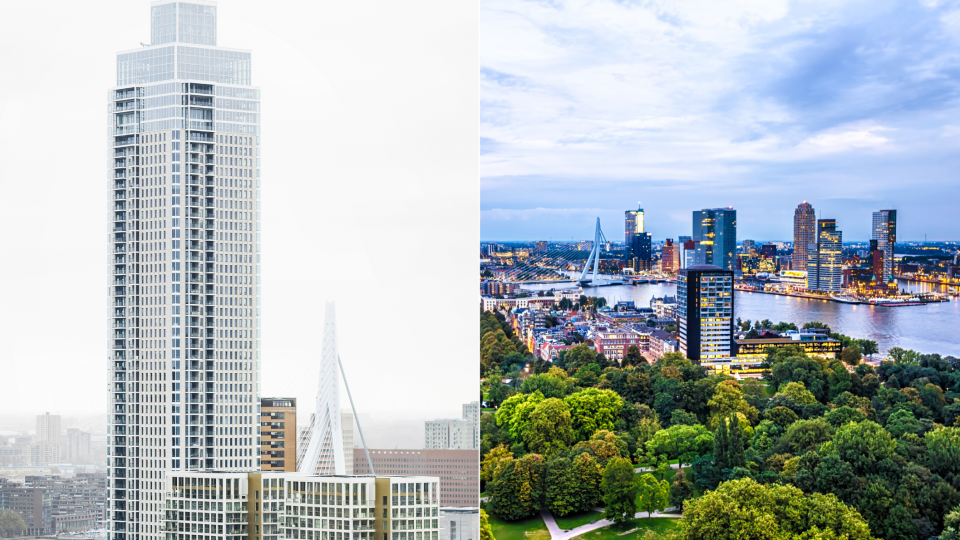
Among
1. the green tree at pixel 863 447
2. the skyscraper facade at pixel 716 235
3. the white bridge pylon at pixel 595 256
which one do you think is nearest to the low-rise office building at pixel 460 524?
the green tree at pixel 863 447

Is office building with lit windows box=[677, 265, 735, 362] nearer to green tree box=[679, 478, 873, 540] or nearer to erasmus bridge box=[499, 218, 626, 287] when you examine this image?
erasmus bridge box=[499, 218, 626, 287]

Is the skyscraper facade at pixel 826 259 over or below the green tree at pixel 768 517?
over

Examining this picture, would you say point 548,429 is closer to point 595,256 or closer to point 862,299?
point 595,256

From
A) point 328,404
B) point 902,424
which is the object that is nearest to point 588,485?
point 328,404

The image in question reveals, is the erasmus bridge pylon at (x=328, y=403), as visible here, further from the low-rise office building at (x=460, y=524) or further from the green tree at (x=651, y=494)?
the green tree at (x=651, y=494)

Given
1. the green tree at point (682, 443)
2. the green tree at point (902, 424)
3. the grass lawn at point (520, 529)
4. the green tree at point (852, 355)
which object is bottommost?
the grass lawn at point (520, 529)

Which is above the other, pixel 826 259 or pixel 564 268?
pixel 826 259

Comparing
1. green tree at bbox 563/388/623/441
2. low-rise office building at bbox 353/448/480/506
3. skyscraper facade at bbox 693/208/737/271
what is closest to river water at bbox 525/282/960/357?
skyscraper facade at bbox 693/208/737/271
